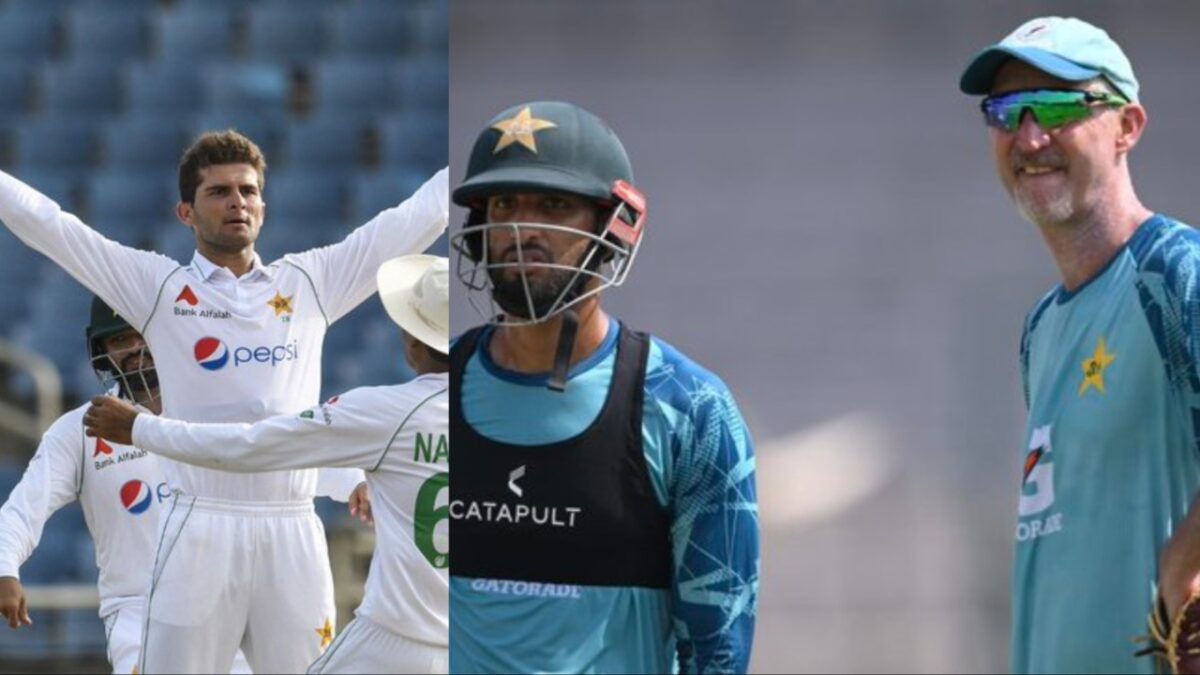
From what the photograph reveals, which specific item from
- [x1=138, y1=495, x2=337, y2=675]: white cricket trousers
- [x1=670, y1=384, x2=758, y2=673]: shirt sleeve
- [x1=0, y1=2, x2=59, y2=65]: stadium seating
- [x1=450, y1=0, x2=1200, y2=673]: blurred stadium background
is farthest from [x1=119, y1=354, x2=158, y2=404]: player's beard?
[x1=450, y1=0, x2=1200, y2=673]: blurred stadium background

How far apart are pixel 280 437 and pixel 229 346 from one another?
1.72 ft

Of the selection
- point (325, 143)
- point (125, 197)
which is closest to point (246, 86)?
point (325, 143)

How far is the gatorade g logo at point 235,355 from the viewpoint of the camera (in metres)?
3.64

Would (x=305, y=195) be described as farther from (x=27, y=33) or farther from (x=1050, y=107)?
(x=1050, y=107)

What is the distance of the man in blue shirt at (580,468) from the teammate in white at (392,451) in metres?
0.55

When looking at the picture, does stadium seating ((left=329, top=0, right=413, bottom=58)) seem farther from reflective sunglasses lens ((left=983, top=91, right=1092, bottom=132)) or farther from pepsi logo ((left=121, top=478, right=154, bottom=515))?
reflective sunglasses lens ((left=983, top=91, right=1092, bottom=132))

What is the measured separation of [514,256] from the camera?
263 cm

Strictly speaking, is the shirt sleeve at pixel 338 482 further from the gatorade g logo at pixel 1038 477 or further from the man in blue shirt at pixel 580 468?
the gatorade g logo at pixel 1038 477

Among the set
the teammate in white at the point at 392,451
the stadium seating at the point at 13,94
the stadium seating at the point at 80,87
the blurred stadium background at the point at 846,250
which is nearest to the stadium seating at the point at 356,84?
the blurred stadium background at the point at 846,250

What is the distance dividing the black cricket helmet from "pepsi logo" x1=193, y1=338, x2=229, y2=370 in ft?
0.62

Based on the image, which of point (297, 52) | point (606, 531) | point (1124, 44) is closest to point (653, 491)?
point (606, 531)

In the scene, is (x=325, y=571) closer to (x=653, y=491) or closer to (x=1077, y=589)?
(x=653, y=491)

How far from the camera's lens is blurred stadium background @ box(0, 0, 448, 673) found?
4.86m

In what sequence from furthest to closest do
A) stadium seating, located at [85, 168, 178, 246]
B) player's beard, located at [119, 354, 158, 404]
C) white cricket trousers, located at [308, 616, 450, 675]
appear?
stadium seating, located at [85, 168, 178, 246] → player's beard, located at [119, 354, 158, 404] → white cricket trousers, located at [308, 616, 450, 675]
